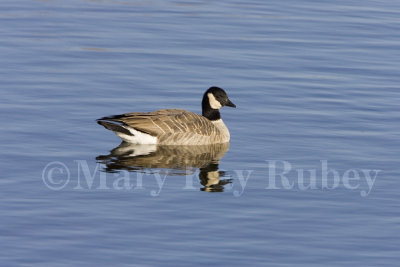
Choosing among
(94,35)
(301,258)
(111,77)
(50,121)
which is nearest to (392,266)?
(301,258)

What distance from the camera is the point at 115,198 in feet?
42.9

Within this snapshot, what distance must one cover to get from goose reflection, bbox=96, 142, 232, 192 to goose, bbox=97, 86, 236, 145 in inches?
5.3

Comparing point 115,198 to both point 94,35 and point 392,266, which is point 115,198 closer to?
point 392,266

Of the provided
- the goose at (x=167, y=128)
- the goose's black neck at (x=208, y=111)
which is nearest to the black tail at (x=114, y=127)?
the goose at (x=167, y=128)

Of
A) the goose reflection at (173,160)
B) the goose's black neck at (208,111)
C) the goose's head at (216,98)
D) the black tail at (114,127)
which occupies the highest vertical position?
the goose's head at (216,98)

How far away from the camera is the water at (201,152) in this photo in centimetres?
1143

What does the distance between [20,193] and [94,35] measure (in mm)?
11685

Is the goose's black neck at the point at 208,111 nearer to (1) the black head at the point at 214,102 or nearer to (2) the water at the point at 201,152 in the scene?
(1) the black head at the point at 214,102

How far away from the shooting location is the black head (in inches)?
698

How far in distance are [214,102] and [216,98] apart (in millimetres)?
126

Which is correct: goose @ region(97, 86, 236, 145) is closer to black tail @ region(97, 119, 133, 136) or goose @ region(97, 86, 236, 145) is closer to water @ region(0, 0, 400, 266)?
black tail @ region(97, 119, 133, 136)

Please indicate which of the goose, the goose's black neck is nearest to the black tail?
the goose

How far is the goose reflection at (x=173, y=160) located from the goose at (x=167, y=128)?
13 centimetres

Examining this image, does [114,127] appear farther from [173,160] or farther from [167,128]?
[173,160]
